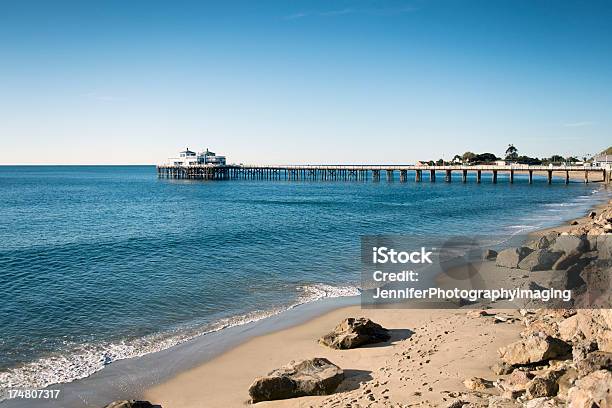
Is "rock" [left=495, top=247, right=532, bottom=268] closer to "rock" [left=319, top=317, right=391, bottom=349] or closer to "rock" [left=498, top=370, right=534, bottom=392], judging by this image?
"rock" [left=319, top=317, right=391, bottom=349]

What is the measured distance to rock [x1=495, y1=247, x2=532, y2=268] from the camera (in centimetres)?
1777

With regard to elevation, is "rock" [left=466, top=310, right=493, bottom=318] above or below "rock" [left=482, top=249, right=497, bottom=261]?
below

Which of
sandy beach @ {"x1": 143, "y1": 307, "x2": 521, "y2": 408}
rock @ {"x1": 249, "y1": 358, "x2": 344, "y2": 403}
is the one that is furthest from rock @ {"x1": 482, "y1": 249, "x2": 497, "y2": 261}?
rock @ {"x1": 249, "y1": 358, "x2": 344, "y2": 403}

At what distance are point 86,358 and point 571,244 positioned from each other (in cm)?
1406

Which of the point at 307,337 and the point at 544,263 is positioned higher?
the point at 544,263

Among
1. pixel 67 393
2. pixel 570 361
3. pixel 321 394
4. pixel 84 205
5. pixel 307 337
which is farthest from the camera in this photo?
pixel 84 205

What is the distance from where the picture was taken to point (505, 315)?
41.8 ft

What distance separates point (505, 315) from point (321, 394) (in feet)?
20.0

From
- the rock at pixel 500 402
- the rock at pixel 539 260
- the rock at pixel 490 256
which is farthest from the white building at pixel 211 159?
the rock at pixel 500 402

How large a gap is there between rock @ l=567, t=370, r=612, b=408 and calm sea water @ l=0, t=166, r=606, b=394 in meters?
9.36

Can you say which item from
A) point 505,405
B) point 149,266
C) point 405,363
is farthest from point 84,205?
point 505,405

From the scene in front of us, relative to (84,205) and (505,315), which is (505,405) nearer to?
(505,315)

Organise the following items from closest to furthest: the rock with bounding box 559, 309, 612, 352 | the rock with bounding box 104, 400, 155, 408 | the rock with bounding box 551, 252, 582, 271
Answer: the rock with bounding box 559, 309, 612, 352
the rock with bounding box 104, 400, 155, 408
the rock with bounding box 551, 252, 582, 271

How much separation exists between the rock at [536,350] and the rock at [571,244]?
8067 mm
